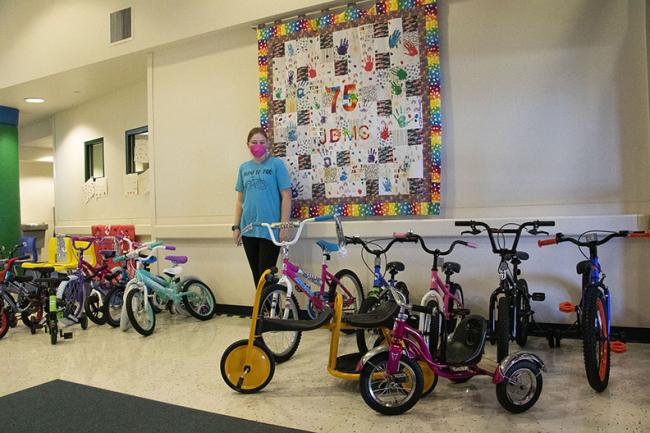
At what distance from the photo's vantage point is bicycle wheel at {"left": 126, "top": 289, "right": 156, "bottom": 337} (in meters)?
4.17

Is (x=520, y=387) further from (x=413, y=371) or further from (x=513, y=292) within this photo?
(x=513, y=292)

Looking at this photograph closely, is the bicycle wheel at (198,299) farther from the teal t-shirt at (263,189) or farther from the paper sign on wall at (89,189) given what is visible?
the paper sign on wall at (89,189)

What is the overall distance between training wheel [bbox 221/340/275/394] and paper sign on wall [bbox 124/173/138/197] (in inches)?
177

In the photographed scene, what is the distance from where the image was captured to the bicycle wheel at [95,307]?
462 centimetres

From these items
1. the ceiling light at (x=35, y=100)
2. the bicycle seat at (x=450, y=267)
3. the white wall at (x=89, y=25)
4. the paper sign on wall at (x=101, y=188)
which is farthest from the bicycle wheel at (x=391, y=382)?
the ceiling light at (x=35, y=100)

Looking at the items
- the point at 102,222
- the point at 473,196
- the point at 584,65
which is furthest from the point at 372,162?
the point at 102,222

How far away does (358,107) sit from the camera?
4.28 m

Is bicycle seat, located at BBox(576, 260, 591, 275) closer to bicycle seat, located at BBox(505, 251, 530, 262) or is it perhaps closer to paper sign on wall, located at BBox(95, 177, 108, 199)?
bicycle seat, located at BBox(505, 251, 530, 262)

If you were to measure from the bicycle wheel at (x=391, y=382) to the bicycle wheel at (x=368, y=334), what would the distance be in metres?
0.35

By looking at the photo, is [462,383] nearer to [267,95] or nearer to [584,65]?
[584,65]

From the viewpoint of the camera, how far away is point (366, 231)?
13.9 ft

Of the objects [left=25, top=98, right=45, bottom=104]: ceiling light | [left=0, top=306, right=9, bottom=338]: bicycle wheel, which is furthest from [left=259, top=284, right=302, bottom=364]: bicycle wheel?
[left=25, top=98, right=45, bottom=104]: ceiling light

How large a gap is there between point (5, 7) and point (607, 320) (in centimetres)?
766

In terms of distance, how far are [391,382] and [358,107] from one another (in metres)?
2.53
